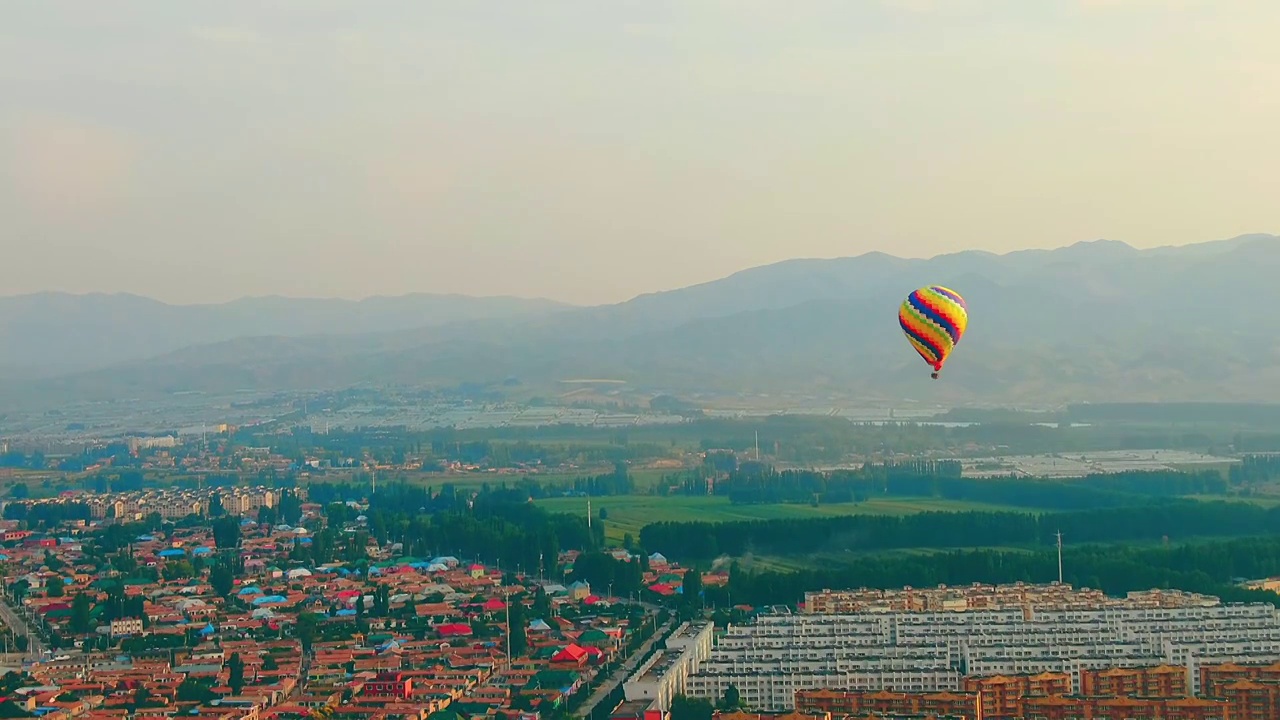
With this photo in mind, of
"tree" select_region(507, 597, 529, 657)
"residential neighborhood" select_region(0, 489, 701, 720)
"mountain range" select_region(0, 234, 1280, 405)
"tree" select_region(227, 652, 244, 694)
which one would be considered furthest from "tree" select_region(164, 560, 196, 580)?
"mountain range" select_region(0, 234, 1280, 405)

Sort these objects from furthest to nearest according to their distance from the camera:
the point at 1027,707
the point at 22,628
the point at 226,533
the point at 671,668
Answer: the point at 226,533 → the point at 22,628 → the point at 671,668 → the point at 1027,707

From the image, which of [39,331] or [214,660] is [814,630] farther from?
[39,331]

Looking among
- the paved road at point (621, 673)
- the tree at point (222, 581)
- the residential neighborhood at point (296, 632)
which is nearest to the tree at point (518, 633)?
the residential neighborhood at point (296, 632)

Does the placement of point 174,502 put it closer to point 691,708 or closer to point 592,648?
point 592,648

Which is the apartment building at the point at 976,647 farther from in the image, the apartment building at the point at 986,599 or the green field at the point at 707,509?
the green field at the point at 707,509

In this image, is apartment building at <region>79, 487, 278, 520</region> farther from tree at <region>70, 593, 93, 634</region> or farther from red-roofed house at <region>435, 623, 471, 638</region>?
red-roofed house at <region>435, 623, 471, 638</region>

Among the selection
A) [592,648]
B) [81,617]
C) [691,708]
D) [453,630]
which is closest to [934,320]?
[592,648]
